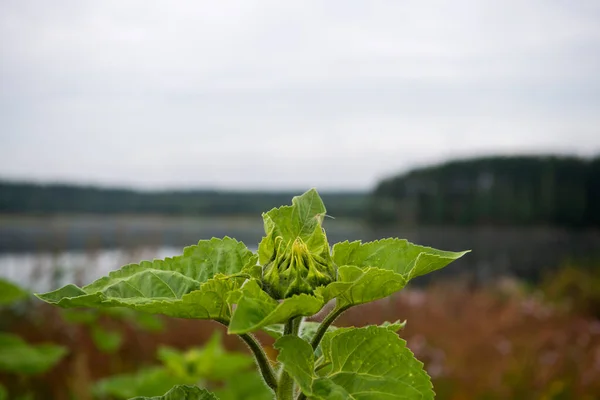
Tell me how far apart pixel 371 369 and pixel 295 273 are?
148mm

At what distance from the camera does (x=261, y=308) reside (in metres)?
0.70

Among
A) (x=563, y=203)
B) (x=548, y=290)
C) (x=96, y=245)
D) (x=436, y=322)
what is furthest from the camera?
(x=563, y=203)

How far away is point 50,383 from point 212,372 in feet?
5.83

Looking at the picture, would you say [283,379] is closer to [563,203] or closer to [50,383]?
[50,383]

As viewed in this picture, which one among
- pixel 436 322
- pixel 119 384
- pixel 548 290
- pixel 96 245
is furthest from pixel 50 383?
pixel 548 290

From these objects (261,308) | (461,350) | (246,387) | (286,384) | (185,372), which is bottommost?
(461,350)

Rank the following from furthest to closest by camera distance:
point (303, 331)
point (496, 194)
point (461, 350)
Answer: point (496, 194), point (461, 350), point (303, 331)

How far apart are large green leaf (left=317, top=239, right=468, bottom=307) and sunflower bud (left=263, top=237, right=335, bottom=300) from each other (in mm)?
23

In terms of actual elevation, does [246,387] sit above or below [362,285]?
below

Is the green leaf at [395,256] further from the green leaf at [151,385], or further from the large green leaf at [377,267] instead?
the green leaf at [151,385]

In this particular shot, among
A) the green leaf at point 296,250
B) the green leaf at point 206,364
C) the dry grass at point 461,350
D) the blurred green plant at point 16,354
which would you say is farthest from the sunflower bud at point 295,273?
the dry grass at point 461,350

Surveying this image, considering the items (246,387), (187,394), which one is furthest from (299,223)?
(246,387)

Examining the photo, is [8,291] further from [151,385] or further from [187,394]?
[187,394]

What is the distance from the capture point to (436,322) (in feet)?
17.1
